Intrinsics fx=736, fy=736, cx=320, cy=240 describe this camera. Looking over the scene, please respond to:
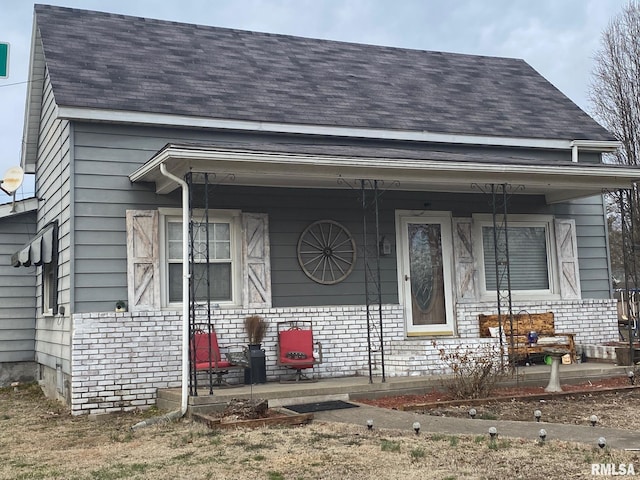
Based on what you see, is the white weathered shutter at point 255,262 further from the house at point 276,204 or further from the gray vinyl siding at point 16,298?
the gray vinyl siding at point 16,298

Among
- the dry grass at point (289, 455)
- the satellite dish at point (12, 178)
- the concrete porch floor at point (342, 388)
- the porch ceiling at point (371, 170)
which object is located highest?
the satellite dish at point (12, 178)

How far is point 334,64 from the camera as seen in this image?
1303cm

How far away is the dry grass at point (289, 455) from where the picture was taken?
522 centimetres

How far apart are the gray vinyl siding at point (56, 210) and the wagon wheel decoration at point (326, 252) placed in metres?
3.16

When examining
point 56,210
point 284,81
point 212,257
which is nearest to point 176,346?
point 212,257

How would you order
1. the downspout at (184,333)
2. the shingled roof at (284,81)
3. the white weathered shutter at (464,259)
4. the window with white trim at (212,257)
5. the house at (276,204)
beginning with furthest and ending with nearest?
the white weathered shutter at (464,259), the shingled roof at (284,81), the window with white trim at (212,257), the house at (276,204), the downspout at (184,333)

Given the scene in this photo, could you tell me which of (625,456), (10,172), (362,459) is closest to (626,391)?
(625,456)

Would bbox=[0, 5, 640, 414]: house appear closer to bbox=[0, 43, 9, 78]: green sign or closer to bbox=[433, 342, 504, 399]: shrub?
bbox=[433, 342, 504, 399]: shrub

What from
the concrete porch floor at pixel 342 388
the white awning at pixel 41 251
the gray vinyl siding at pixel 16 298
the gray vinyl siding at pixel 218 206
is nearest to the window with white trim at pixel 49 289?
the white awning at pixel 41 251

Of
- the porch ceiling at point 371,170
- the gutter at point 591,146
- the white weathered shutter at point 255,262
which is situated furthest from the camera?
the gutter at point 591,146

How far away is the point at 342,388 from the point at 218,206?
3026 mm

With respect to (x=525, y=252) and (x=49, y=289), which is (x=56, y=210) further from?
(x=525, y=252)

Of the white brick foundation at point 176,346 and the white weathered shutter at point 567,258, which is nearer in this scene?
the white brick foundation at point 176,346

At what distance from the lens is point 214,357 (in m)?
9.31
